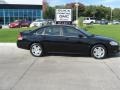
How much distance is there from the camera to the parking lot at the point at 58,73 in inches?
345

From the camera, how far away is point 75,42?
47.2 feet

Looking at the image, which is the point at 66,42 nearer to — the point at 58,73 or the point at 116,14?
the point at 58,73

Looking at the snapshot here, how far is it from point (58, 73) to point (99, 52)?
406 centimetres

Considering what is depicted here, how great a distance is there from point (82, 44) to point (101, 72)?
365 cm

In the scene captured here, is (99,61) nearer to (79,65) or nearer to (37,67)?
(79,65)

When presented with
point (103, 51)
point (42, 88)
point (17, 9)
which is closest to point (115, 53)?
point (103, 51)

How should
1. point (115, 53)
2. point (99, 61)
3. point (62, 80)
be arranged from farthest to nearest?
point (115, 53) → point (99, 61) → point (62, 80)

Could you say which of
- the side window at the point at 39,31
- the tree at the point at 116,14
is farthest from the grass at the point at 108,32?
the tree at the point at 116,14

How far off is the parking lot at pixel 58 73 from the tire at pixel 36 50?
25cm

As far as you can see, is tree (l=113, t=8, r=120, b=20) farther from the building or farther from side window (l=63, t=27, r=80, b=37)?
side window (l=63, t=27, r=80, b=37)

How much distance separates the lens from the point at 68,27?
48.6 feet

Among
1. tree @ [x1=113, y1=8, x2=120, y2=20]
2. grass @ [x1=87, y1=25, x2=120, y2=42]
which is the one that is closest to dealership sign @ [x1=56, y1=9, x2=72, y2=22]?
grass @ [x1=87, y1=25, x2=120, y2=42]

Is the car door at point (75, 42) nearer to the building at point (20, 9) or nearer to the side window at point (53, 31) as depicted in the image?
the side window at point (53, 31)

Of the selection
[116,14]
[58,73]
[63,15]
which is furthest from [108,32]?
[116,14]
